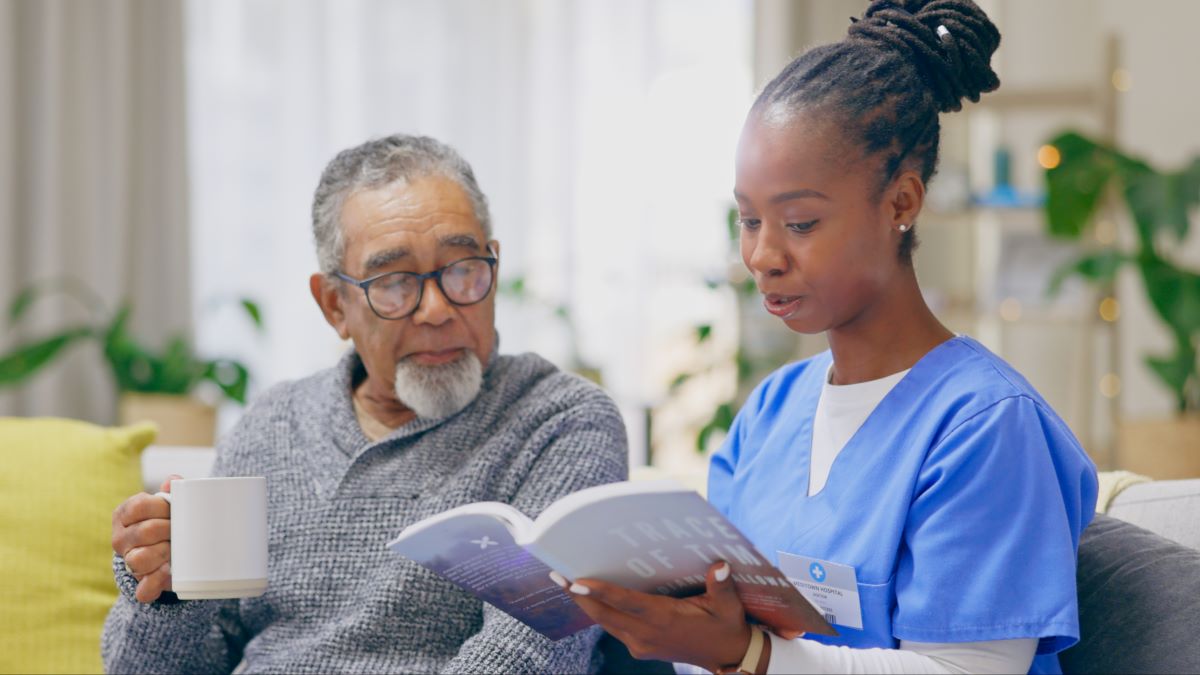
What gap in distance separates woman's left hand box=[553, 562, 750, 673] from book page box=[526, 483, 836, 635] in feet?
0.03

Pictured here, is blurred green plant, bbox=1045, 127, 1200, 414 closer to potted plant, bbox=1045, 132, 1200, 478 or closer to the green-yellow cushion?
potted plant, bbox=1045, 132, 1200, 478

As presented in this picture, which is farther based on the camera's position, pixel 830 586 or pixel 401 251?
pixel 401 251

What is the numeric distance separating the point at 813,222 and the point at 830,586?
0.33 m

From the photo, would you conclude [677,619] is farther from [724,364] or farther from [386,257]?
[724,364]

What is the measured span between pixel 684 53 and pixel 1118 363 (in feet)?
6.18

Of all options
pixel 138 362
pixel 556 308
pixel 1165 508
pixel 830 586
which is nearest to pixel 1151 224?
pixel 556 308

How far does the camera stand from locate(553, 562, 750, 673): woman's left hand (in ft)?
3.19

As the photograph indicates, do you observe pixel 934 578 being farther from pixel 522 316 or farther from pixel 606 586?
pixel 522 316

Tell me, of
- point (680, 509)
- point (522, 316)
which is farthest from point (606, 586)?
point (522, 316)

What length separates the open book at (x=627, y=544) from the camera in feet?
2.93

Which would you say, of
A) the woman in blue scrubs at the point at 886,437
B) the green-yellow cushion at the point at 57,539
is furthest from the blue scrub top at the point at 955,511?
the green-yellow cushion at the point at 57,539

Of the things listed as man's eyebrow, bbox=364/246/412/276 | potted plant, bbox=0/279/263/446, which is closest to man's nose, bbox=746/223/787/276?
man's eyebrow, bbox=364/246/412/276

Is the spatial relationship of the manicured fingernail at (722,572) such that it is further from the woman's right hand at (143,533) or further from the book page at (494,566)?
the woman's right hand at (143,533)

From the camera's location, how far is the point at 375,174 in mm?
1603
